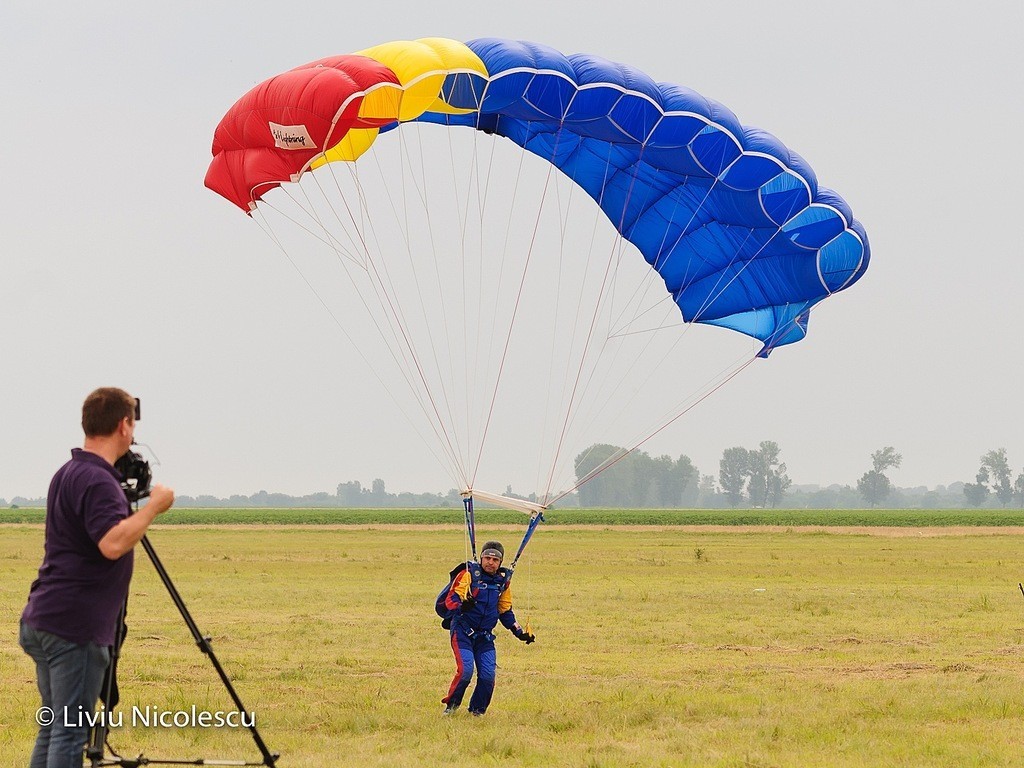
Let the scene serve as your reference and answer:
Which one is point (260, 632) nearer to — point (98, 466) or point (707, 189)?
point (707, 189)

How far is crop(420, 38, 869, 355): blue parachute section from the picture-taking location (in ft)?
35.0

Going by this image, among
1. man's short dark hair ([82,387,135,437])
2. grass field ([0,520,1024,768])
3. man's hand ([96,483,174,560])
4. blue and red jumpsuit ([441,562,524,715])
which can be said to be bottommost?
grass field ([0,520,1024,768])

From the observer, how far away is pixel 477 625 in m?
9.82

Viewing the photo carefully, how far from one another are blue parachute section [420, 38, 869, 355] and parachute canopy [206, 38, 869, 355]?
15 mm

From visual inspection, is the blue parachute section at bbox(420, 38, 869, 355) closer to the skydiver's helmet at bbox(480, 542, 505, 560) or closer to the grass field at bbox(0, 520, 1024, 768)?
the skydiver's helmet at bbox(480, 542, 505, 560)

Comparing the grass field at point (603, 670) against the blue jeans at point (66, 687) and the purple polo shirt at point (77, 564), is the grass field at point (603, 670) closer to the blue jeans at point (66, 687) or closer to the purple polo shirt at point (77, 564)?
the blue jeans at point (66, 687)

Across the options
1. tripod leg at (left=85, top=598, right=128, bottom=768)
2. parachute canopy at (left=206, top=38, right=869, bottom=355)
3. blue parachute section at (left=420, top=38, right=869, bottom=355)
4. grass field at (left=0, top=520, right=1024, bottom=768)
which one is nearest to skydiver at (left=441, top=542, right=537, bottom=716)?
grass field at (left=0, top=520, right=1024, bottom=768)

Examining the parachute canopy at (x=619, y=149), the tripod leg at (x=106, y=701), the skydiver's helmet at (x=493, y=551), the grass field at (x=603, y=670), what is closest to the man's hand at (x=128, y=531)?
the tripod leg at (x=106, y=701)

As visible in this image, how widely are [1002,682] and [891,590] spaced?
1190 centimetres

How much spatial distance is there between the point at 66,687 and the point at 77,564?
0.48 m

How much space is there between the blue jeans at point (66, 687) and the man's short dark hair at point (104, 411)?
2.65ft

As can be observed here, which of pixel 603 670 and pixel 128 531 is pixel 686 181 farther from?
pixel 128 531

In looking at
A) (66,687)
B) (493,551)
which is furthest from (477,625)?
(66,687)

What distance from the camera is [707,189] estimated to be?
12531 mm
